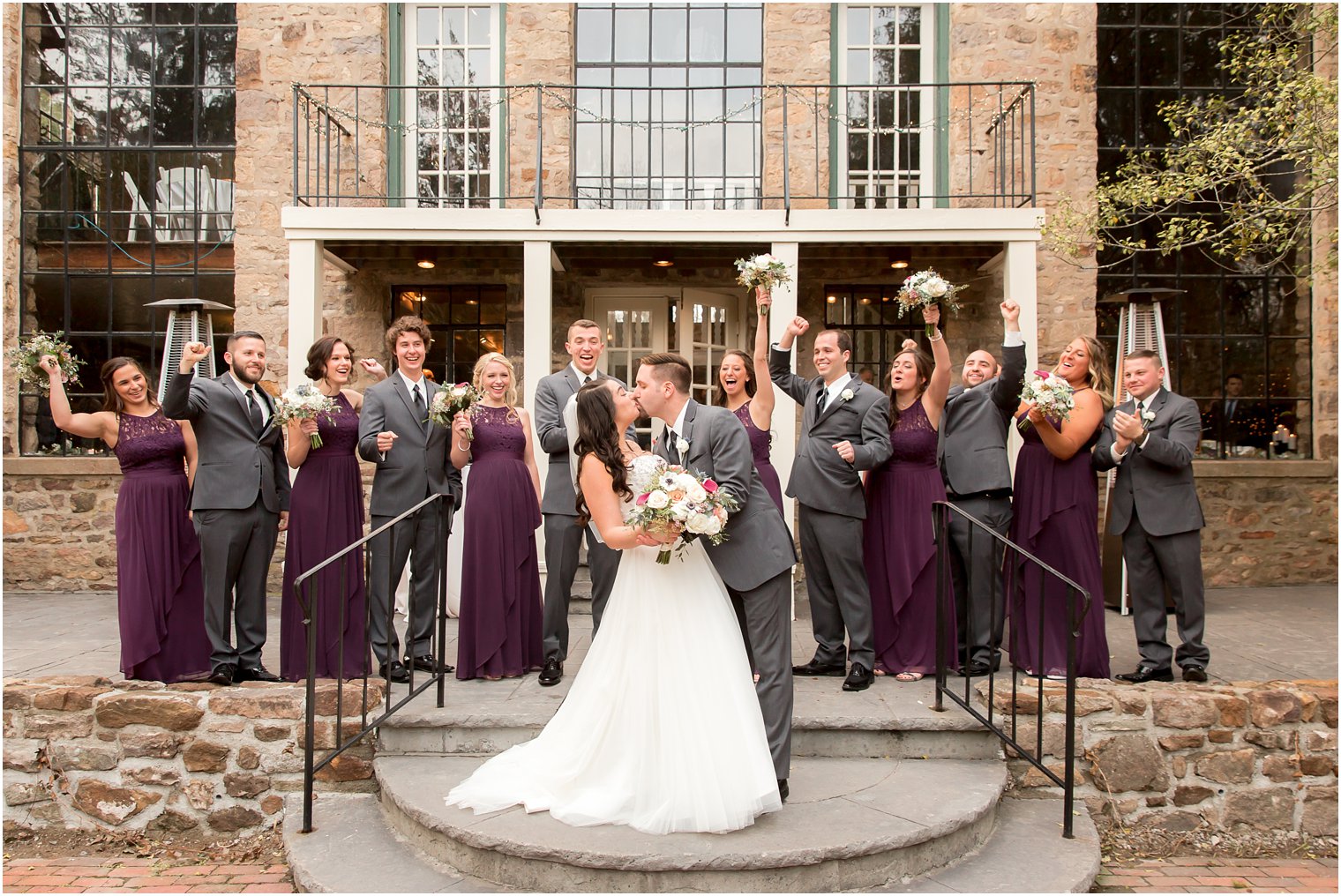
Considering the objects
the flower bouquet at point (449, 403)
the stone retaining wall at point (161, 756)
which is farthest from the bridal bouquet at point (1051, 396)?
the stone retaining wall at point (161, 756)

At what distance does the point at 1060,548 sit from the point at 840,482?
4.11 feet

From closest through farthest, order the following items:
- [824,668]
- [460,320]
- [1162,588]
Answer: [1162,588] → [824,668] → [460,320]

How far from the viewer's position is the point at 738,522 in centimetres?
398

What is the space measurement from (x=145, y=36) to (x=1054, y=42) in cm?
913

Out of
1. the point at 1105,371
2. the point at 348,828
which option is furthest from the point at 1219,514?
the point at 348,828

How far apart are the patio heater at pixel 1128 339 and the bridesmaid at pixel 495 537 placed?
4.76 m

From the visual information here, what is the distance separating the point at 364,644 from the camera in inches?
187

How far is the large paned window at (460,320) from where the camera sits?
9914 millimetres

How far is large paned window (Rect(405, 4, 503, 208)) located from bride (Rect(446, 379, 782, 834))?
6491mm

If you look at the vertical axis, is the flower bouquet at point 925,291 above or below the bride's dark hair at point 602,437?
above

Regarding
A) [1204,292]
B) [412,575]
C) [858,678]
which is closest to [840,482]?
[858,678]

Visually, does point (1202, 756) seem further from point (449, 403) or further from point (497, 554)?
point (449, 403)

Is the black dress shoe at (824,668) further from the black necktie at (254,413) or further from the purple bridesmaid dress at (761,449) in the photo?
the black necktie at (254,413)

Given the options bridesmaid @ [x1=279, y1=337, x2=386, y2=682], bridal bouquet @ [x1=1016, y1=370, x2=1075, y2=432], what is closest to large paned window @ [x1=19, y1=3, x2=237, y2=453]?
bridesmaid @ [x1=279, y1=337, x2=386, y2=682]
